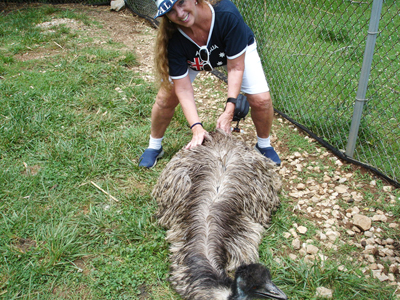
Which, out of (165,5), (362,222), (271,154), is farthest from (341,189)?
(165,5)

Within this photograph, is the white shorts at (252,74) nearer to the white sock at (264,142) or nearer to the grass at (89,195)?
the white sock at (264,142)

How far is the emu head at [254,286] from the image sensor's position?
200 cm

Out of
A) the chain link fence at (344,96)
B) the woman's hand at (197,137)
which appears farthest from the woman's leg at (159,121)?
the chain link fence at (344,96)

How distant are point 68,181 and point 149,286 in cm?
161

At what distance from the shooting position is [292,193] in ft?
12.1

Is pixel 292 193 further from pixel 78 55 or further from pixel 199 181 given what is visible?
pixel 78 55

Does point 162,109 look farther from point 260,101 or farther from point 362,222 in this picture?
point 362,222

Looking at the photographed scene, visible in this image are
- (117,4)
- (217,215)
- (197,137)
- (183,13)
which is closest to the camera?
(217,215)

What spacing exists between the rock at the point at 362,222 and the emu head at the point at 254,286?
1.54 meters

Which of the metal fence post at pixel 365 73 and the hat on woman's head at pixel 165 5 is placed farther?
the metal fence post at pixel 365 73

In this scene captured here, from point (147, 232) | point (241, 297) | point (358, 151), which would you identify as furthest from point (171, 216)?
point (358, 151)

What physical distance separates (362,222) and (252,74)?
5.84 ft

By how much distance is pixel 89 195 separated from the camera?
3553 mm

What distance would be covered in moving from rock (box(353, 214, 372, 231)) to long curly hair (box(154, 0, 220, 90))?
89.2 inches
